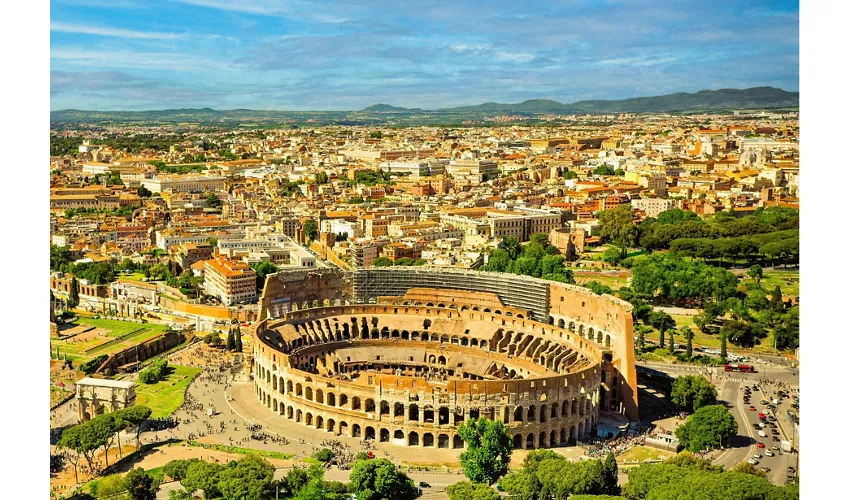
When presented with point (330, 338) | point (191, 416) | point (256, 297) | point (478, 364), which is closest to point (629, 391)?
point (478, 364)

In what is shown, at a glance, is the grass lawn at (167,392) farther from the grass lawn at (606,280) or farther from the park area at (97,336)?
the grass lawn at (606,280)

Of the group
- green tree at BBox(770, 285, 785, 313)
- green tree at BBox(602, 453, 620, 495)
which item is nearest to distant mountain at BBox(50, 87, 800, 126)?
green tree at BBox(770, 285, 785, 313)

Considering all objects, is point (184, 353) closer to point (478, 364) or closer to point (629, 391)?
point (478, 364)

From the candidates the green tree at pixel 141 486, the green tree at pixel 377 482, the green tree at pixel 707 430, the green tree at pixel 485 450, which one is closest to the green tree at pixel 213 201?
the green tree at pixel 485 450

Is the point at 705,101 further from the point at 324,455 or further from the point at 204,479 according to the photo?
the point at 204,479

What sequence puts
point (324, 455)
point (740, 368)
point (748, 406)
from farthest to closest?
1. point (740, 368)
2. point (748, 406)
3. point (324, 455)

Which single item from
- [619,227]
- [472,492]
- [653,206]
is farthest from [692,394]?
[653,206]

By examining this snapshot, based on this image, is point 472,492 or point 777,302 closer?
point 472,492
